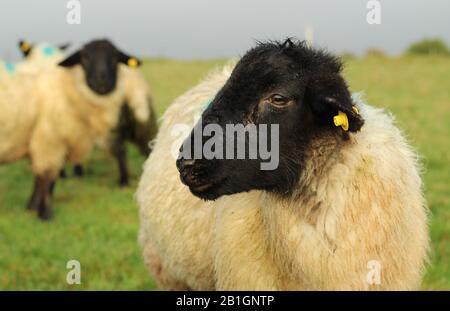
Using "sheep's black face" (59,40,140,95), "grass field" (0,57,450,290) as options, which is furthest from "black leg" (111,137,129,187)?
"sheep's black face" (59,40,140,95)

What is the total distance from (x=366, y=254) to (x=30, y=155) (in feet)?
17.3

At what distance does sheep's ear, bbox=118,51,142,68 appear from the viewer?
802cm

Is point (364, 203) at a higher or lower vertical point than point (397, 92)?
higher

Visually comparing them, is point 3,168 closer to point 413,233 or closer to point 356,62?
point 413,233

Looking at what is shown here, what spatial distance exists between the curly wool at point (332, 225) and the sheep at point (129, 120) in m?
5.11

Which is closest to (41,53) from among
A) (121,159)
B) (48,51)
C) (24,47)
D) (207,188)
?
(48,51)

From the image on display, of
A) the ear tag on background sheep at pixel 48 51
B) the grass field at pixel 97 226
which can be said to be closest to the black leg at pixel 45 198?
the grass field at pixel 97 226

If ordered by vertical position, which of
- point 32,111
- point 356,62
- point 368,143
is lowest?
point 356,62

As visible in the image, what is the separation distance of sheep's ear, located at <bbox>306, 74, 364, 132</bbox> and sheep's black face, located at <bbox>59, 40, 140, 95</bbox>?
5.33m

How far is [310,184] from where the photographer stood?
110 inches

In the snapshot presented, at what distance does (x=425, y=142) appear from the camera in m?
9.77

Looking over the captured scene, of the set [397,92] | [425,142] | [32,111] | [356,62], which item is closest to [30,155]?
[32,111]

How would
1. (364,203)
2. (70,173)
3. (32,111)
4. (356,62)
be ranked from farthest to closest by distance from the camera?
(356,62) < (70,173) < (32,111) < (364,203)
